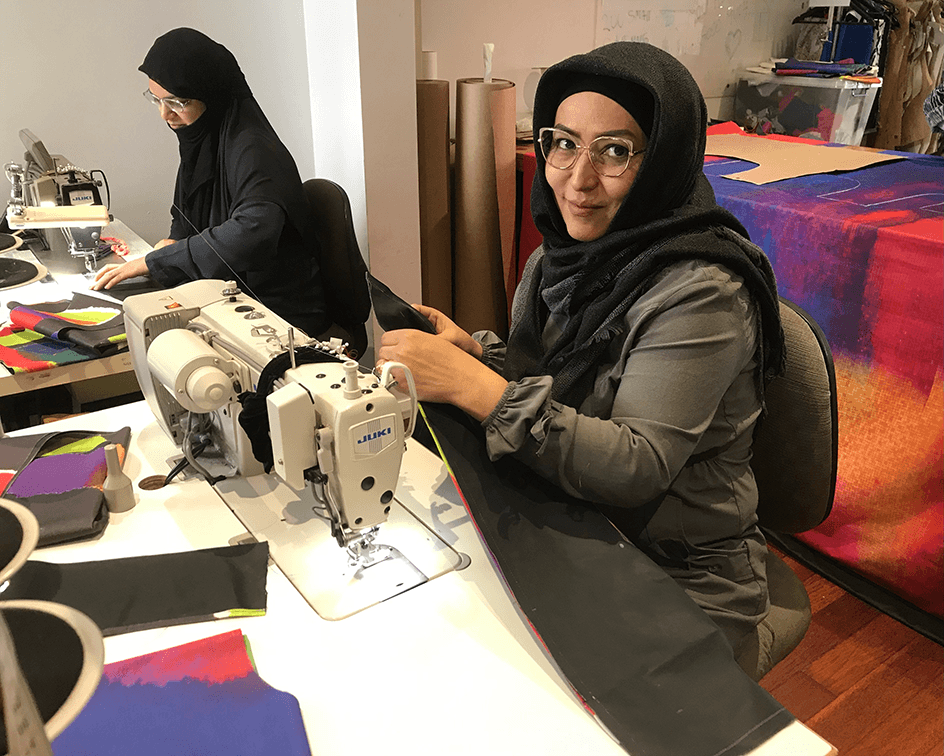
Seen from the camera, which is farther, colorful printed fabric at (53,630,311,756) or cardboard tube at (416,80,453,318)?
cardboard tube at (416,80,453,318)

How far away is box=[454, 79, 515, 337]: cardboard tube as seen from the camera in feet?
9.41

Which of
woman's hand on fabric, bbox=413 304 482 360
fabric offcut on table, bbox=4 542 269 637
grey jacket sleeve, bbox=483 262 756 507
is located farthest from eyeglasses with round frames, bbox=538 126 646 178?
fabric offcut on table, bbox=4 542 269 637

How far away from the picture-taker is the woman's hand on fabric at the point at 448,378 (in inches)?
42.5

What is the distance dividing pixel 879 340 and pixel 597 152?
3.79 feet

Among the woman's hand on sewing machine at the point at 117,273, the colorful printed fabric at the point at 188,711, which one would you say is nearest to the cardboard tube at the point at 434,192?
the woman's hand on sewing machine at the point at 117,273

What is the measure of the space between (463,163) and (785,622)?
2192mm

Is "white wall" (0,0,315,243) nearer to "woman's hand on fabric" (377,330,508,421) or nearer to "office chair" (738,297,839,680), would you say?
"woman's hand on fabric" (377,330,508,421)

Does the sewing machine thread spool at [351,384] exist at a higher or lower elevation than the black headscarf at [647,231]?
lower

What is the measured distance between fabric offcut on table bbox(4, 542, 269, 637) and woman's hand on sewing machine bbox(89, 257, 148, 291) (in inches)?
51.0

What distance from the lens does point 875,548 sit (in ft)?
6.93

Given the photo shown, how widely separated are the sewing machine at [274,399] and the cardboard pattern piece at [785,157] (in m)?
1.76

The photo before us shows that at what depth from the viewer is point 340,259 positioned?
2.23 metres

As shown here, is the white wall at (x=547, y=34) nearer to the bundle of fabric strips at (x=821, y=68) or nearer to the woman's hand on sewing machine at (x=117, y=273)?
the bundle of fabric strips at (x=821, y=68)

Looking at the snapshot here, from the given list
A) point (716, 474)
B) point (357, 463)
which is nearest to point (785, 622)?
point (716, 474)
